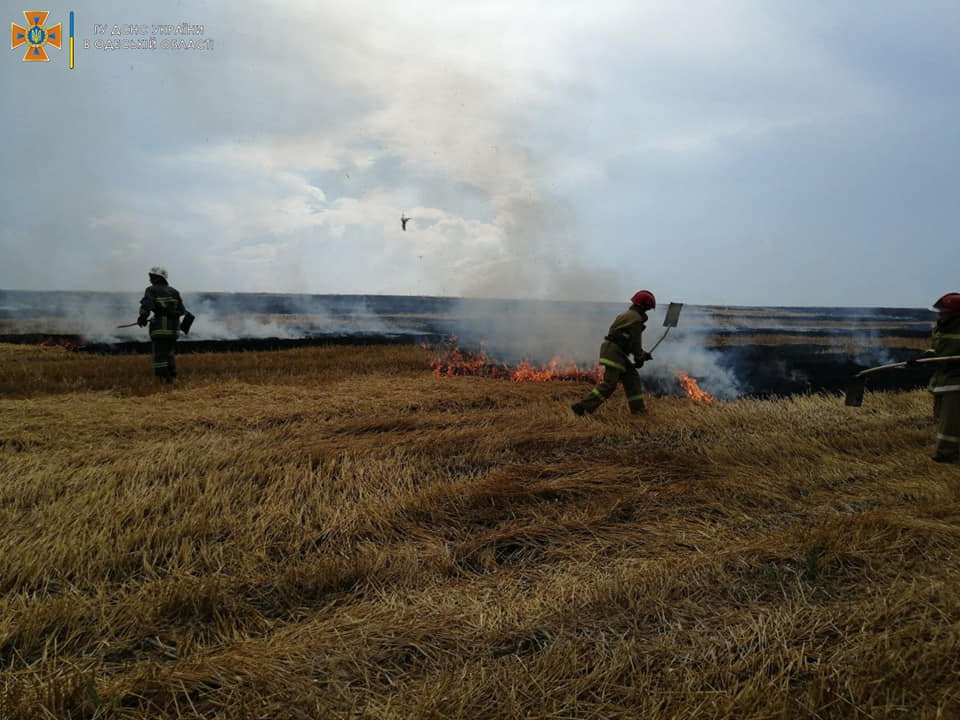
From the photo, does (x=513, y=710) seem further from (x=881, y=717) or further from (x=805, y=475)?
(x=805, y=475)

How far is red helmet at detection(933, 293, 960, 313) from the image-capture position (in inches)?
245

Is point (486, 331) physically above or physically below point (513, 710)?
above

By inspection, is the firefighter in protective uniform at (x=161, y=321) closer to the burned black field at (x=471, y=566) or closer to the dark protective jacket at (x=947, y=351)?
the burned black field at (x=471, y=566)

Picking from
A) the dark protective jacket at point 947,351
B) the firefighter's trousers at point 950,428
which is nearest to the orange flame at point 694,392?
the dark protective jacket at point 947,351

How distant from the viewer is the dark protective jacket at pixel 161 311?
960 cm

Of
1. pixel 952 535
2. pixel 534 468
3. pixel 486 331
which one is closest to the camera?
pixel 952 535

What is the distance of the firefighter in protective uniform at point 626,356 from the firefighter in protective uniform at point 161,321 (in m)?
7.41

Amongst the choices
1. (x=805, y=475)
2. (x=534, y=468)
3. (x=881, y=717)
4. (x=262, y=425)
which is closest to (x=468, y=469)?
(x=534, y=468)

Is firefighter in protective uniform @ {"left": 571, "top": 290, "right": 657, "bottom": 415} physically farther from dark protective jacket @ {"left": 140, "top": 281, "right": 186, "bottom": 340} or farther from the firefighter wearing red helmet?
dark protective jacket @ {"left": 140, "top": 281, "right": 186, "bottom": 340}

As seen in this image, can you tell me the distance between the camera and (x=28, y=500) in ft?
14.1

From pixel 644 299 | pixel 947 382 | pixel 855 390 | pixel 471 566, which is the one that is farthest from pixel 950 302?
pixel 471 566

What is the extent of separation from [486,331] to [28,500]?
60.3 ft

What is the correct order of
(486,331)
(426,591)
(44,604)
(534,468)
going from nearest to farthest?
1. (44,604)
2. (426,591)
3. (534,468)
4. (486,331)

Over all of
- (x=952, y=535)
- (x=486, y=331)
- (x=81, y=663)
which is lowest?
(x=81, y=663)
